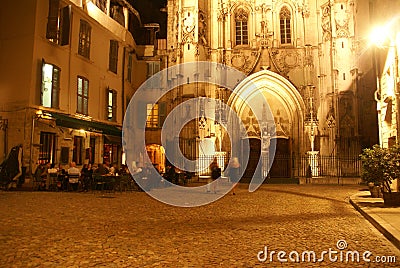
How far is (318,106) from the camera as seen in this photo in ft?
71.8

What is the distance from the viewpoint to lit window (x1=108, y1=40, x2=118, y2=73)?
69.5 ft

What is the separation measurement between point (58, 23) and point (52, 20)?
725mm

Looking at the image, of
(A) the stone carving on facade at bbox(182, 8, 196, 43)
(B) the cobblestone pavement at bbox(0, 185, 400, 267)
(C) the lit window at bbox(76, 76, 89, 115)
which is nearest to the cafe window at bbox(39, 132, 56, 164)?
(C) the lit window at bbox(76, 76, 89, 115)

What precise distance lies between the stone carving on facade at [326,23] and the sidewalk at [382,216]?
1358 centimetres

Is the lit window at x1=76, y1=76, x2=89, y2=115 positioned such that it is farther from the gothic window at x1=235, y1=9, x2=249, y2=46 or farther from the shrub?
the shrub

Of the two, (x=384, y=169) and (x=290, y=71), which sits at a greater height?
(x=290, y=71)

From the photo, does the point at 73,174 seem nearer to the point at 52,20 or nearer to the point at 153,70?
the point at 52,20

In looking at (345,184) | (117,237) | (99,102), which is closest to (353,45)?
(345,184)

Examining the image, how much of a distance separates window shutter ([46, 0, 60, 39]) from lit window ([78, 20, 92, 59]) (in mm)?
2446

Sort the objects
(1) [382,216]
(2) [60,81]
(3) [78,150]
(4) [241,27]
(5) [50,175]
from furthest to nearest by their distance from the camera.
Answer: (4) [241,27] < (3) [78,150] < (2) [60,81] < (5) [50,175] < (1) [382,216]

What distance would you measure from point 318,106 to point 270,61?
422cm

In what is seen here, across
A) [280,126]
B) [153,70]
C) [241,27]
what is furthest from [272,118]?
[153,70]

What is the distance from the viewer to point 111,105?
21234 millimetres

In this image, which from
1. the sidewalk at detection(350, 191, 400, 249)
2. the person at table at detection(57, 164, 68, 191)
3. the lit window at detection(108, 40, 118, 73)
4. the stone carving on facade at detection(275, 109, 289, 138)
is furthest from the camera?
the stone carving on facade at detection(275, 109, 289, 138)
